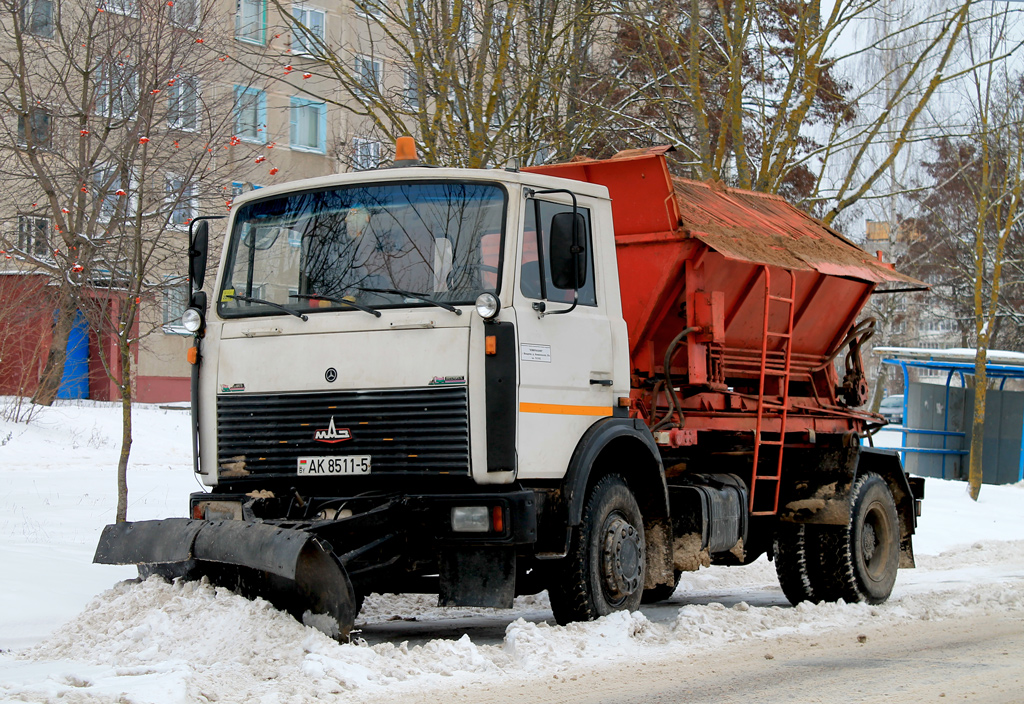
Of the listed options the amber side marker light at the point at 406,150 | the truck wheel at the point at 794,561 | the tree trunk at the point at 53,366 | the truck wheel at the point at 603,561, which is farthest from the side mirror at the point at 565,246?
the tree trunk at the point at 53,366

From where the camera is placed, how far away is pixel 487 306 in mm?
6211

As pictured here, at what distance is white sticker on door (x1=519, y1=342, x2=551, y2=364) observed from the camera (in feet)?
20.9

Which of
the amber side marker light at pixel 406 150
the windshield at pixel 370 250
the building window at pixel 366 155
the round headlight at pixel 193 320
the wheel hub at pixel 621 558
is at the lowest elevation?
the wheel hub at pixel 621 558

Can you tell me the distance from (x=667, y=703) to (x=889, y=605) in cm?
459

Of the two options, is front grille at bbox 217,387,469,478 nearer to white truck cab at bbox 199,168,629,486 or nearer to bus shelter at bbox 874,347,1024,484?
white truck cab at bbox 199,168,629,486

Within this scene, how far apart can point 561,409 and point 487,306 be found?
84 centimetres

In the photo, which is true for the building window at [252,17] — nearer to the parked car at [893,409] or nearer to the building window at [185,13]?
the building window at [185,13]

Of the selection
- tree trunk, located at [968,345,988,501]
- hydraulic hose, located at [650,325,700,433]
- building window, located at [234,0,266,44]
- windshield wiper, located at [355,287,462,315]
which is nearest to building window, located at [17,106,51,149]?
building window, located at [234,0,266,44]

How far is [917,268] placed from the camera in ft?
134

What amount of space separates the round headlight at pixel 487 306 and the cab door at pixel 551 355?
0.67ft

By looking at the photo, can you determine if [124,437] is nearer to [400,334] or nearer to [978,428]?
[400,334]

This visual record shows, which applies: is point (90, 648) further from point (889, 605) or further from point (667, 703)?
point (889, 605)

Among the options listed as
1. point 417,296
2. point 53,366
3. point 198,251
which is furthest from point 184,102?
point 417,296

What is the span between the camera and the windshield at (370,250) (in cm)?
646
